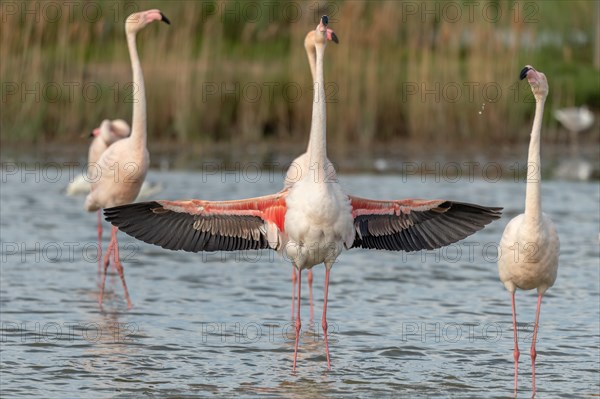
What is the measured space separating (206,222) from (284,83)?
30.7ft

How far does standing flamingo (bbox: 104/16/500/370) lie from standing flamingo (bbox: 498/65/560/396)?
0.33 metres

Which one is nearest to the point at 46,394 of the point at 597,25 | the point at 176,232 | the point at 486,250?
the point at 176,232

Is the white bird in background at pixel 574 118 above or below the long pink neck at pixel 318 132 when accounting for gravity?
above

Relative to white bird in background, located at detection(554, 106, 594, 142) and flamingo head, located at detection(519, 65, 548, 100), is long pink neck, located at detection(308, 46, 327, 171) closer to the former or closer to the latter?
flamingo head, located at detection(519, 65, 548, 100)

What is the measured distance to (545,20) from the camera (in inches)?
826

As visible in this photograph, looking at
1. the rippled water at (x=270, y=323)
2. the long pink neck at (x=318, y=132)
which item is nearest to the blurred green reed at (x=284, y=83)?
the rippled water at (x=270, y=323)

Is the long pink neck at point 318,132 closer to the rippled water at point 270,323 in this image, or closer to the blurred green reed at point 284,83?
the rippled water at point 270,323

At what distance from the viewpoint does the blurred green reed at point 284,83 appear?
52.1ft

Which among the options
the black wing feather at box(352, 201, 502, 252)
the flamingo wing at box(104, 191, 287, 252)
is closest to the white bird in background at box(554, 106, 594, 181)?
the black wing feather at box(352, 201, 502, 252)

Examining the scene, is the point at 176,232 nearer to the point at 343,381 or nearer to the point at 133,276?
the point at 343,381

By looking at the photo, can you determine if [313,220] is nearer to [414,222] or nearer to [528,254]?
[414,222]

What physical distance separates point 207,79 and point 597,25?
24.7ft

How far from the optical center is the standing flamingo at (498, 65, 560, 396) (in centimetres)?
681

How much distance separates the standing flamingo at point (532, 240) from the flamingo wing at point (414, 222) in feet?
1.10
